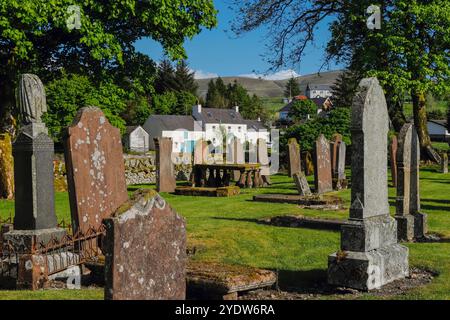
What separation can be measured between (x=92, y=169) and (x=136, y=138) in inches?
2674

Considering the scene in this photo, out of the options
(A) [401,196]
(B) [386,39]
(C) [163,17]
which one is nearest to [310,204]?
(A) [401,196]

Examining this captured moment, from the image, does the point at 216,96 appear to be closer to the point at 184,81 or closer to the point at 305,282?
the point at 184,81

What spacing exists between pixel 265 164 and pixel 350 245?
18.3m

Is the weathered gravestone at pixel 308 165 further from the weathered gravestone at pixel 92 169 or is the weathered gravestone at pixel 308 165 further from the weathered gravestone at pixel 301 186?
the weathered gravestone at pixel 92 169

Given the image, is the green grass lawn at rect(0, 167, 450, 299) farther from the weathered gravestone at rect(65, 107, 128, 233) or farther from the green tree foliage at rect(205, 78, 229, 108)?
the green tree foliage at rect(205, 78, 229, 108)

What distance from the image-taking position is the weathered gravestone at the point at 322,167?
2067 cm

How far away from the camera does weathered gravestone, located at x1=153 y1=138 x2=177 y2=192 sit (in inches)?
893

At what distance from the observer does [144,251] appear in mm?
5254

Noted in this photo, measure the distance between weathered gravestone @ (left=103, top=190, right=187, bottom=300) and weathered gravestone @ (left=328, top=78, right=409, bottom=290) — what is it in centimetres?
353

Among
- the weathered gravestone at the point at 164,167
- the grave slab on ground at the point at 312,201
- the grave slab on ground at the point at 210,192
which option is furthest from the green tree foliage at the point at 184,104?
the grave slab on ground at the point at 312,201

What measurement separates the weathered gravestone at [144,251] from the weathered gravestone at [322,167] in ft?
50.4

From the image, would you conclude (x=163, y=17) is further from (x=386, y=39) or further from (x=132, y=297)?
(x=132, y=297)
